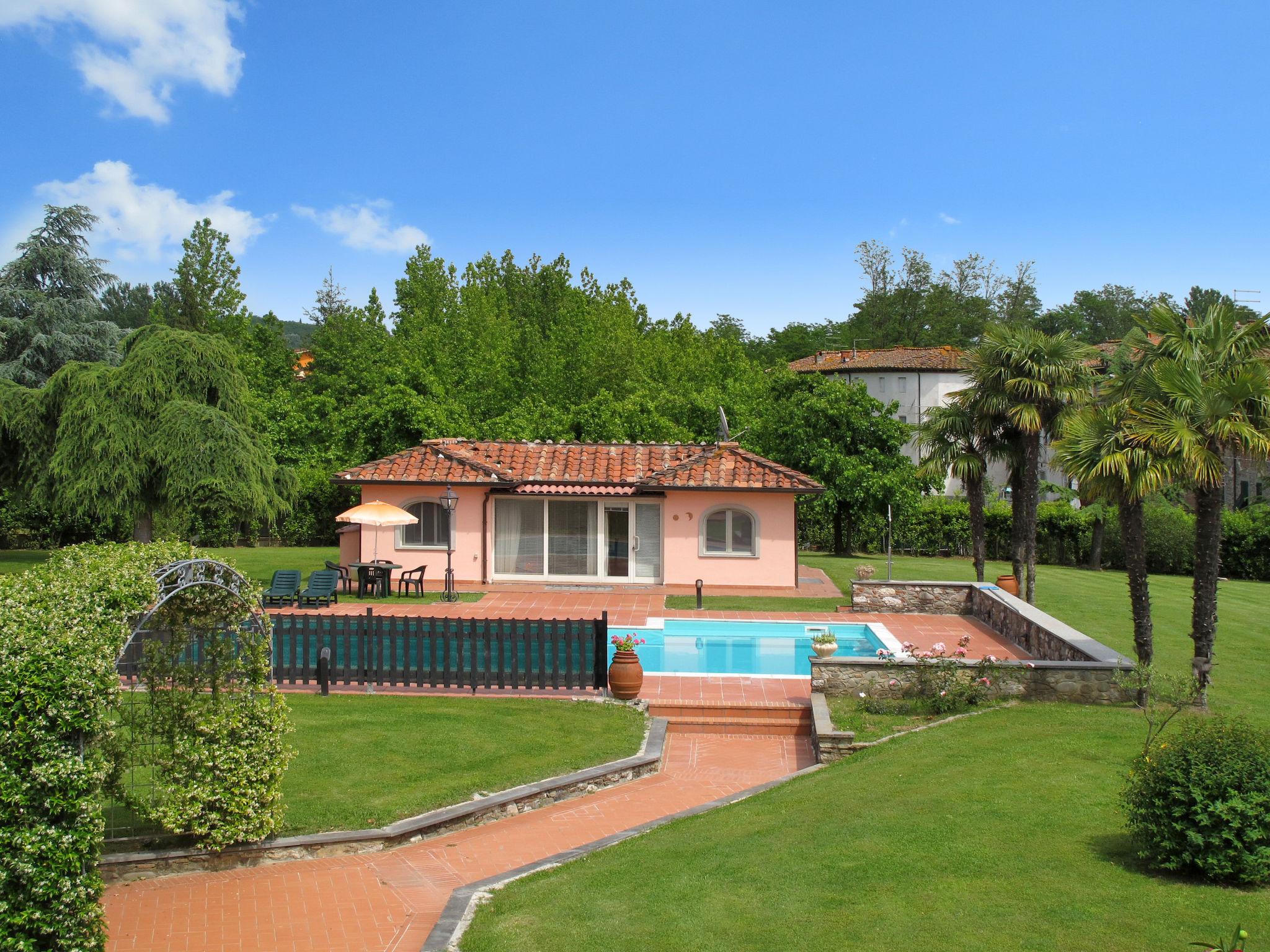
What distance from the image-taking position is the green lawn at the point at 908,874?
19.5ft

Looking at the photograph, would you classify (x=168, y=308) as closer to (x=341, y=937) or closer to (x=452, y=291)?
(x=452, y=291)

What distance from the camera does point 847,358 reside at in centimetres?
6072

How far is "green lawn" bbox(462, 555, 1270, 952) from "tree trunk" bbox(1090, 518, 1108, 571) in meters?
A: 29.6

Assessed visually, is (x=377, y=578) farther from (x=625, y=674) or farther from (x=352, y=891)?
(x=352, y=891)

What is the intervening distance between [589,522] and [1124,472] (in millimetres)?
16060

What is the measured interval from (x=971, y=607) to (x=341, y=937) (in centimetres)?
1846

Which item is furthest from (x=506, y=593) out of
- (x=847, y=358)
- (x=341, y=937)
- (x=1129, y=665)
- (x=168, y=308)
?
(x=168, y=308)

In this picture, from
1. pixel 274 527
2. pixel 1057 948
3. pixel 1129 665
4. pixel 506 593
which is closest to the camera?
pixel 1057 948

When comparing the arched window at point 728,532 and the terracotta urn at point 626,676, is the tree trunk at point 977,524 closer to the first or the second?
the arched window at point 728,532

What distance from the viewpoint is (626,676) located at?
1401cm

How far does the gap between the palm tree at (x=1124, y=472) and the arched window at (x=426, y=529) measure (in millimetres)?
16973

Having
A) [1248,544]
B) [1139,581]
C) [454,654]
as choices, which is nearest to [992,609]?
[1139,581]

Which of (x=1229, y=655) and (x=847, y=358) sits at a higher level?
(x=847, y=358)

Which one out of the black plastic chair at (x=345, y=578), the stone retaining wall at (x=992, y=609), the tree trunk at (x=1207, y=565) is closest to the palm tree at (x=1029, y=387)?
the stone retaining wall at (x=992, y=609)
